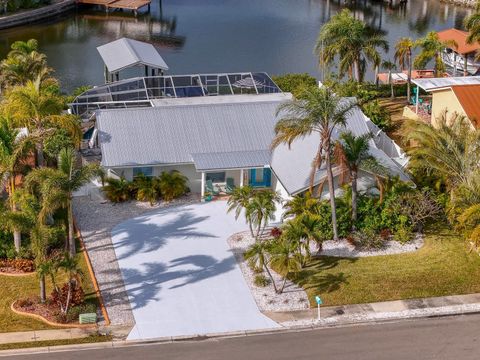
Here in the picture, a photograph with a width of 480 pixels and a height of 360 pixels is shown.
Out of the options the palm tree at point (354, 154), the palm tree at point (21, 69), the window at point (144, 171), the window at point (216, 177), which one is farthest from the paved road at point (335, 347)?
the palm tree at point (21, 69)

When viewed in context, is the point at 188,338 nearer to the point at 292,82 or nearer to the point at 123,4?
the point at 292,82

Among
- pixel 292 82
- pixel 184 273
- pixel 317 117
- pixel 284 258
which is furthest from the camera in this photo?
pixel 292 82

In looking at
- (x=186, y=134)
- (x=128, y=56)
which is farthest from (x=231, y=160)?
(x=128, y=56)

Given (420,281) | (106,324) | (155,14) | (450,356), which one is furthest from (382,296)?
(155,14)

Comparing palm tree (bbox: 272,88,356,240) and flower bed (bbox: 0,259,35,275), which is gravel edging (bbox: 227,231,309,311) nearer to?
palm tree (bbox: 272,88,356,240)

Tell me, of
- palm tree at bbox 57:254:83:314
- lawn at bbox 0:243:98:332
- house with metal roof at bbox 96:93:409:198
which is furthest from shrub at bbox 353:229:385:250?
palm tree at bbox 57:254:83:314

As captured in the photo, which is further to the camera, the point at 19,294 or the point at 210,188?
the point at 210,188

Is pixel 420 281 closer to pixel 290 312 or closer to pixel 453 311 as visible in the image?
pixel 453 311

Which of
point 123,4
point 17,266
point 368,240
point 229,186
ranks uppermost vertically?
point 123,4

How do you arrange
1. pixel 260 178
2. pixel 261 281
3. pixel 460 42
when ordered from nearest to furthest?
pixel 261 281 → pixel 260 178 → pixel 460 42
